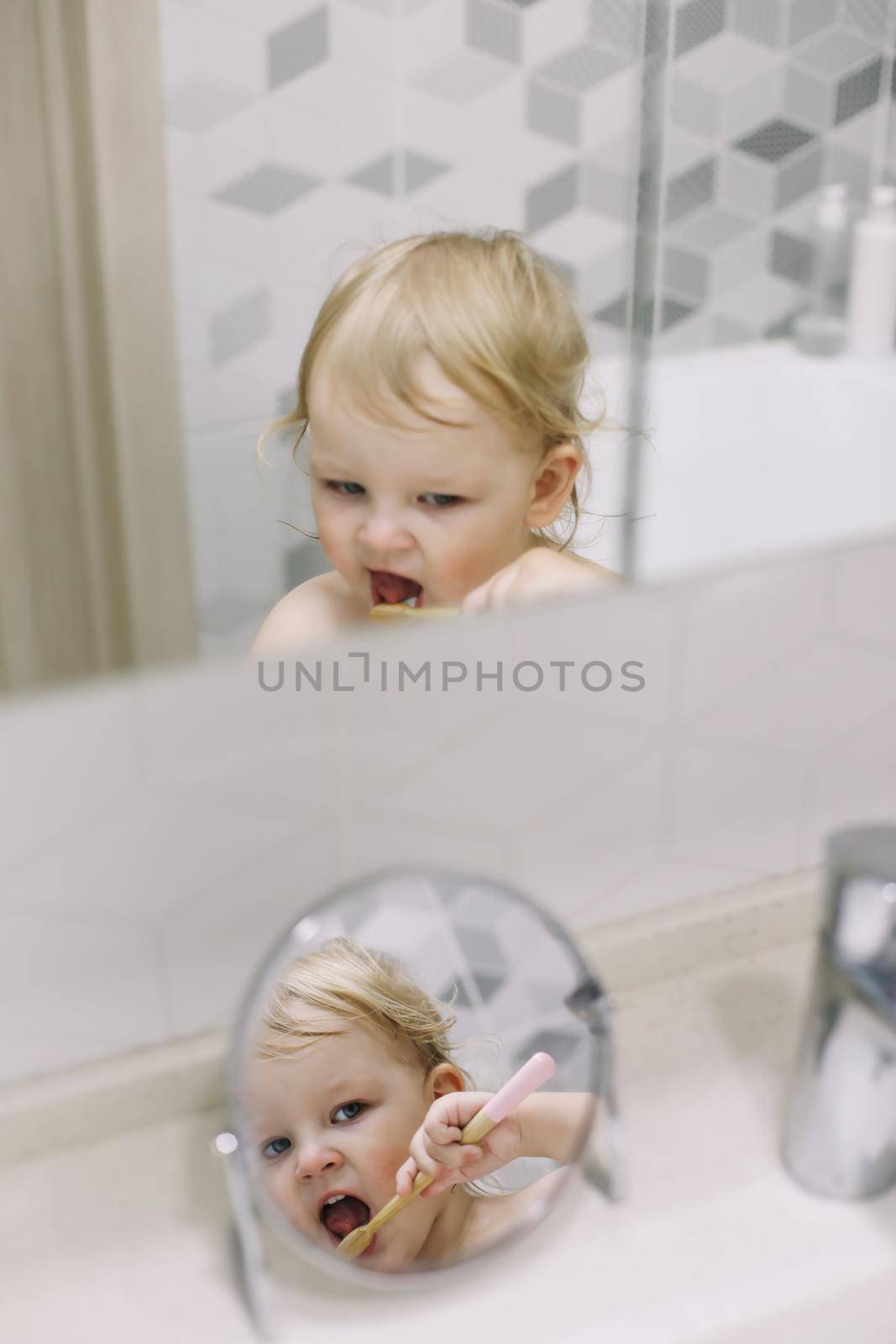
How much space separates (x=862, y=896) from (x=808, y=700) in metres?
0.17

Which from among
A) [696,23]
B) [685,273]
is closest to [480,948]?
[685,273]

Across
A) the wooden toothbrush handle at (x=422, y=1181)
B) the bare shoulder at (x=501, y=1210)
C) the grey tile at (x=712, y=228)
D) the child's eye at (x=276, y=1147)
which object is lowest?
→ the bare shoulder at (x=501, y=1210)

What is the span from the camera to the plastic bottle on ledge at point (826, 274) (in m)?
0.67

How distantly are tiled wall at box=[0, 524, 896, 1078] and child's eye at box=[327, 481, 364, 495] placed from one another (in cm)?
9

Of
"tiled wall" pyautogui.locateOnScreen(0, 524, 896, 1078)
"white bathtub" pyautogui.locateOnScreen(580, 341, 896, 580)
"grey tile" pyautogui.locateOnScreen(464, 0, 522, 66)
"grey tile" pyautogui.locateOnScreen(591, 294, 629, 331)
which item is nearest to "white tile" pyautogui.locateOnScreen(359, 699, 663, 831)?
"tiled wall" pyautogui.locateOnScreen(0, 524, 896, 1078)

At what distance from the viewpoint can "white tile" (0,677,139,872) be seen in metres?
0.61

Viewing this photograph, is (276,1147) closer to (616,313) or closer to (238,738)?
(238,738)

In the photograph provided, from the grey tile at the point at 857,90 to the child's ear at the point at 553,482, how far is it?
0.22 m

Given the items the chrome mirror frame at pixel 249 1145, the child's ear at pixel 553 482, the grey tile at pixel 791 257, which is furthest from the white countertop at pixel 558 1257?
the grey tile at pixel 791 257

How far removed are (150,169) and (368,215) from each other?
0.09 metres

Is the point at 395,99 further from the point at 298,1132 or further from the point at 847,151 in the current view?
the point at 298,1132

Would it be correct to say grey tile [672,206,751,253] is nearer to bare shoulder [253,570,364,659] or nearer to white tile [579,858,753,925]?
bare shoulder [253,570,364,659]

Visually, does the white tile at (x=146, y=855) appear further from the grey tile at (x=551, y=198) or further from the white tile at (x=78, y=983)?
the grey tile at (x=551, y=198)

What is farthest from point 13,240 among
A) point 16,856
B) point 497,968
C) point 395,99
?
point 497,968
